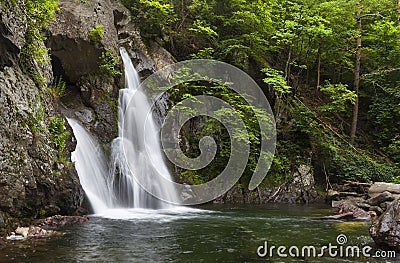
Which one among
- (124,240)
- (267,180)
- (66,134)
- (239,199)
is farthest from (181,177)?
(124,240)

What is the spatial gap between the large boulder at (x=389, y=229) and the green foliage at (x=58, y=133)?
6801mm

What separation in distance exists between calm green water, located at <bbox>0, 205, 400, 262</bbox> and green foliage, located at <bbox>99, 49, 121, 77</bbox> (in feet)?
17.2

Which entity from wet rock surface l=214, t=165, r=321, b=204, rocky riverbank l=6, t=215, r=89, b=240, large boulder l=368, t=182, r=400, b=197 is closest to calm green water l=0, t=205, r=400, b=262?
Answer: rocky riverbank l=6, t=215, r=89, b=240

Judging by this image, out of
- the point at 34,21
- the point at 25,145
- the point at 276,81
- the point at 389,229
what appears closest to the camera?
the point at 389,229

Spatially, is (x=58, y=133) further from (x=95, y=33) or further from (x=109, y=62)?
(x=95, y=33)

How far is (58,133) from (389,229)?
723cm

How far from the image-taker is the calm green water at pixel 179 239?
202 inches

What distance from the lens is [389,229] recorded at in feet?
18.2

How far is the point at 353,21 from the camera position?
18.3m

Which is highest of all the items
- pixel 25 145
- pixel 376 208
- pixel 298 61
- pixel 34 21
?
pixel 298 61

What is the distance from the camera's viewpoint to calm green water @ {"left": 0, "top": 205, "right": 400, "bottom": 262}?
513cm

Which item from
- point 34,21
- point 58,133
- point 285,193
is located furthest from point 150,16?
point 285,193

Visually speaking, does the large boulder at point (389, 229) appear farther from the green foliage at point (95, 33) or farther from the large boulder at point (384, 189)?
the green foliage at point (95, 33)

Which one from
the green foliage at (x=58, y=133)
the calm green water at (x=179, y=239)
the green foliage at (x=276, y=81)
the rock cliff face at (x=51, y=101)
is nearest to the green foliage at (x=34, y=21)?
the rock cliff face at (x=51, y=101)
